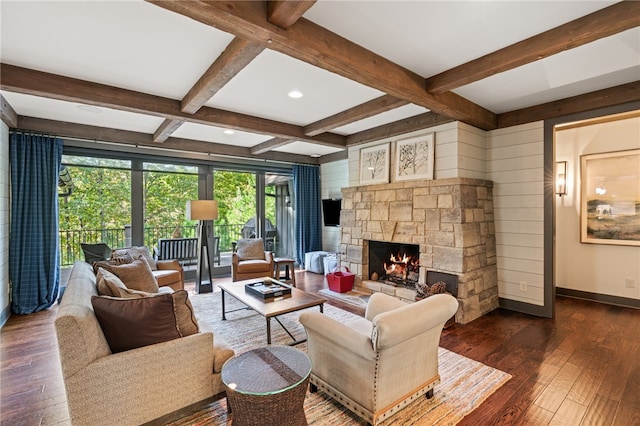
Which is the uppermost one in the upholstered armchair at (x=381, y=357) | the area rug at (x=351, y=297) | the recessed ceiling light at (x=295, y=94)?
the recessed ceiling light at (x=295, y=94)

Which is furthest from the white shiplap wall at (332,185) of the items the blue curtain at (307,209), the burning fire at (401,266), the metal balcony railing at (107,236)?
the metal balcony railing at (107,236)

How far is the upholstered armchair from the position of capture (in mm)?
1788

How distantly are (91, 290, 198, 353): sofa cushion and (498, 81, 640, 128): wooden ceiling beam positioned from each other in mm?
4382

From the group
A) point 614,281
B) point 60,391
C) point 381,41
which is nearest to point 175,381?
point 60,391

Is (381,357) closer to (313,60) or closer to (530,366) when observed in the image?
(530,366)

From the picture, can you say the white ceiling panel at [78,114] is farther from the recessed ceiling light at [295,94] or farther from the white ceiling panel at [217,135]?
the recessed ceiling light at [295,94]

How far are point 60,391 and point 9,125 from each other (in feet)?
11.4

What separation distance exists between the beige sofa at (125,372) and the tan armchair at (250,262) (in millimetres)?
2788

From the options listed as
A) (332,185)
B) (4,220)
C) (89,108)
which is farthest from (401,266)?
(4,220)

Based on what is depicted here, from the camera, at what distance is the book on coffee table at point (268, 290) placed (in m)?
3.19

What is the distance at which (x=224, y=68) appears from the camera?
242 centimetres

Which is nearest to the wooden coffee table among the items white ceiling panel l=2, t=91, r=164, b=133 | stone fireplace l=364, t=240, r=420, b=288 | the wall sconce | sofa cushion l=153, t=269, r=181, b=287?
sofa cushion l=153, t=269, r=181, b=287

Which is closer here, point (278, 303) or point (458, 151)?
point (278, 303)

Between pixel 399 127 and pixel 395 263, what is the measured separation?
2.11 metres
